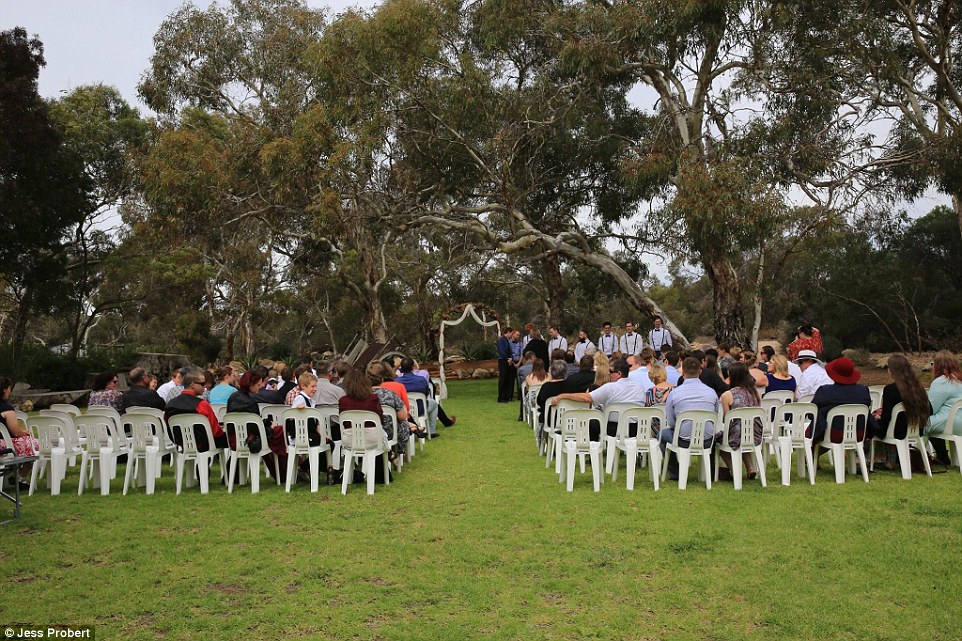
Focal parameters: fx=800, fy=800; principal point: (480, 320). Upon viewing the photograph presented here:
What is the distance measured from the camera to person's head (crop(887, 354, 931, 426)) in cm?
766

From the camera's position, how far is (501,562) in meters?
5.32

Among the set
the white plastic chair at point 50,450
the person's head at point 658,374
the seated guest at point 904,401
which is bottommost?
the white plastic chair at point 50,450

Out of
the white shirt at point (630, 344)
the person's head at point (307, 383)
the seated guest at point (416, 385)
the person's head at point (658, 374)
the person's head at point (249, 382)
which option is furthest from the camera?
the white shirt at point (630, 344)

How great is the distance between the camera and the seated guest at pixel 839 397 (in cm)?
773

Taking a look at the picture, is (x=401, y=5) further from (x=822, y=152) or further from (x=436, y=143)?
(x=822, y=152)

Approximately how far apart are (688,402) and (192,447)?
4.84m

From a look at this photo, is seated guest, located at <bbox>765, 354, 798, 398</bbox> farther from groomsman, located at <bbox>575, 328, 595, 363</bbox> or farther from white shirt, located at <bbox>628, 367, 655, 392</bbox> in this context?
groomsman, located at <bbox>575, 328, 595, 363</bbox>

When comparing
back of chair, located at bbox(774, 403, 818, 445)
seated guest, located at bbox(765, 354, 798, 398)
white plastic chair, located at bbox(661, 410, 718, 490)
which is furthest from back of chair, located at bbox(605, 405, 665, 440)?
seated guest, located at bbox(765, 354, 798, 398)

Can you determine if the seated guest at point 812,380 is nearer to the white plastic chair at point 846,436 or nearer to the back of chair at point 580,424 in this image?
the white plastic chair at point 846,436

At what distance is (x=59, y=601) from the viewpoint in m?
4.63

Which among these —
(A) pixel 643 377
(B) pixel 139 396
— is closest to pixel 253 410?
(B) pixel 139 396

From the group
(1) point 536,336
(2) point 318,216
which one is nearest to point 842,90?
(1) point 536,336

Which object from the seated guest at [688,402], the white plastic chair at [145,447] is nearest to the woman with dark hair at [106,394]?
the white plastic chair at [145,447]

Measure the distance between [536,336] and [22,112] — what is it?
14949 millimetres
